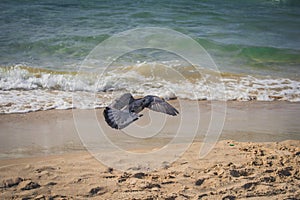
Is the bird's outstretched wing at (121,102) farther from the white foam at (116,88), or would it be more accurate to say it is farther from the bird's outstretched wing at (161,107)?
the white foam at (116,88)

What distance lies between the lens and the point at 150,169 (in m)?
3.78

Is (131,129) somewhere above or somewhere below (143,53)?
below

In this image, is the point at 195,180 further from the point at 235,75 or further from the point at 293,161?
the point at 235,75

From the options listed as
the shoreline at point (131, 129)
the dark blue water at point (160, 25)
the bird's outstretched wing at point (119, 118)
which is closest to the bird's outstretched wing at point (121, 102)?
the bird's outstretched wing at point (119, 118)

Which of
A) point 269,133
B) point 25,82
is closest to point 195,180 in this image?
point 269,133

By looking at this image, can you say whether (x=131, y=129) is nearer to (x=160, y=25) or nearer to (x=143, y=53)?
(x=143, y=53)

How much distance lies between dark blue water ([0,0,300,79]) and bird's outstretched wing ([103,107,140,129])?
4748 millimetres

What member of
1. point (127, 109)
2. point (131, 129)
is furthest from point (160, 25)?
point (127, 109)

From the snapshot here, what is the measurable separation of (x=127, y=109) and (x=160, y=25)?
8.35 m

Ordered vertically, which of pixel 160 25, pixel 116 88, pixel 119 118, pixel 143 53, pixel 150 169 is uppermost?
pixel 160 25

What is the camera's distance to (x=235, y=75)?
786 centimetres

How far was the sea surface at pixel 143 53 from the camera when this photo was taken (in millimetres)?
6754

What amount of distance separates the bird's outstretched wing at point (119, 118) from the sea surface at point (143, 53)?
8.06ft

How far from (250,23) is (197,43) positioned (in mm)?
2738
